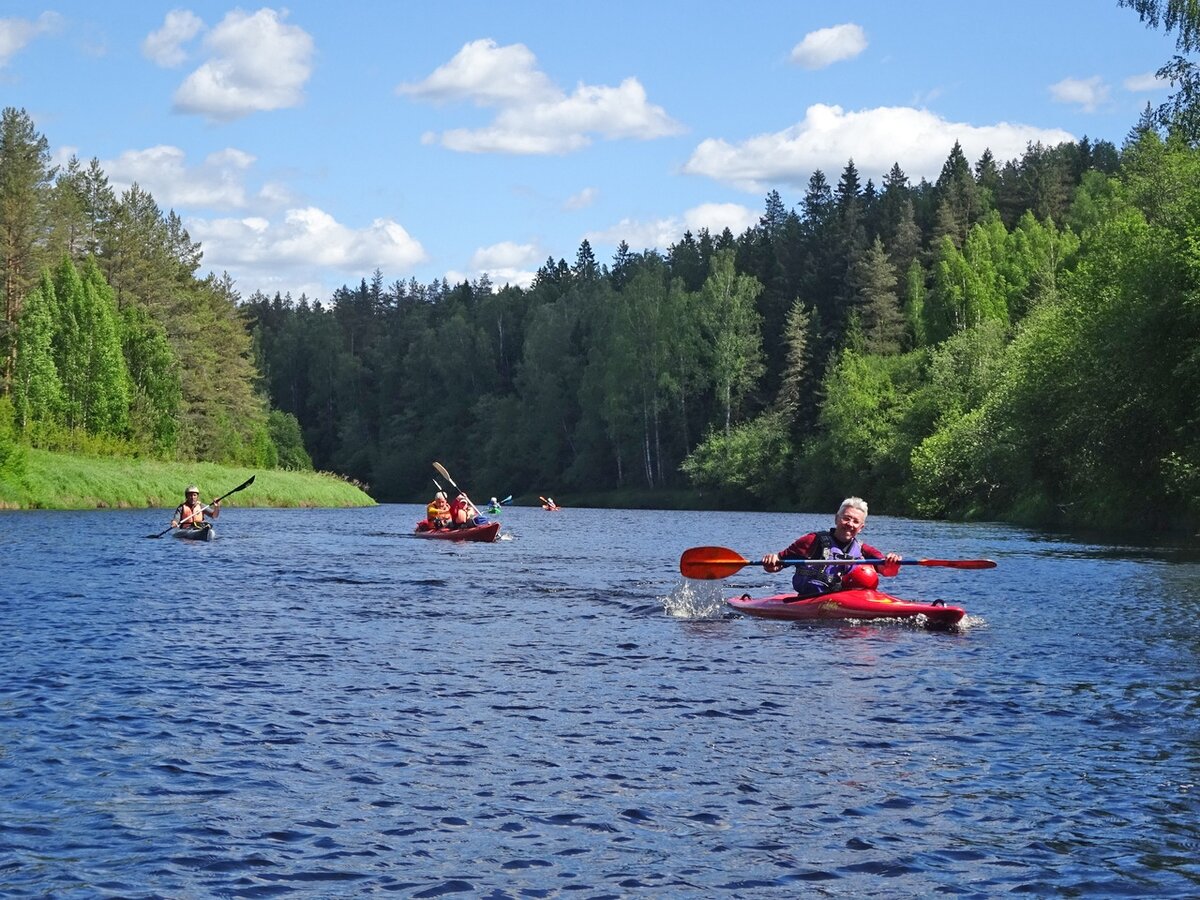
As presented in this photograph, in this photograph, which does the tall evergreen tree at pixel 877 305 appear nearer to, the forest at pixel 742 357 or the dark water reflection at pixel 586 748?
the forest at pixel 742 357

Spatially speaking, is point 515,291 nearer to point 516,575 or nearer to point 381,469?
point 381,469

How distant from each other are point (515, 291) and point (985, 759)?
12498 cm

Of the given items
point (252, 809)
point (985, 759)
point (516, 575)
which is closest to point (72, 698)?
point (252, 809)

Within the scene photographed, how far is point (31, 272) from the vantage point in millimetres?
63312

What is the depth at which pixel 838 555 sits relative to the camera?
61.6ft

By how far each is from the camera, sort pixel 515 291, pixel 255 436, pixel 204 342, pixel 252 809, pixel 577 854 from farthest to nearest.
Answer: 1. pixel 515 291
2. pixel 255 436
3. pixel 204 342
4. pixel 252 809
5. pixel 577 854

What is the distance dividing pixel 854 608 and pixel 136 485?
139ft

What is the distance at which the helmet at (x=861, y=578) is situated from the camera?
727 inches

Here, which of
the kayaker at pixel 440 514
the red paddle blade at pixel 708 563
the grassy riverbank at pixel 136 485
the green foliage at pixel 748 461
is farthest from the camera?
the green foliage at pixel 748 461

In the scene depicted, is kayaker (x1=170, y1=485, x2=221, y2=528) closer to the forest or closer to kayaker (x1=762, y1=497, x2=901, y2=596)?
→ the forest

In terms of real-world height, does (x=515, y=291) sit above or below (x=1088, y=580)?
above

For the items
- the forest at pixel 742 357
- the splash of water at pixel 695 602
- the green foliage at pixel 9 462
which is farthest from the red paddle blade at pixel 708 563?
the green foliage at pixel 9 462

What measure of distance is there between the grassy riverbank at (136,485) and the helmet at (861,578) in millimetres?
36486

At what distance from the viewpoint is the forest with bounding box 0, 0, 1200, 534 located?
1626 inches
